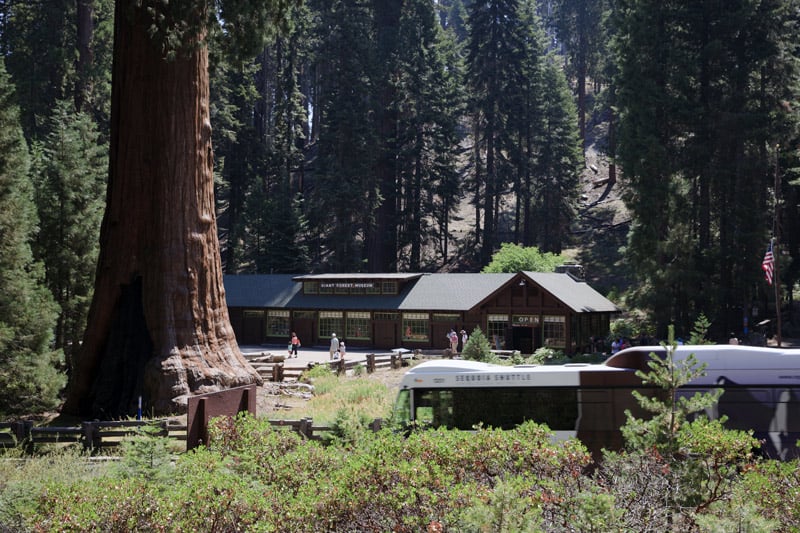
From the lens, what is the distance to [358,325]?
1778 inches

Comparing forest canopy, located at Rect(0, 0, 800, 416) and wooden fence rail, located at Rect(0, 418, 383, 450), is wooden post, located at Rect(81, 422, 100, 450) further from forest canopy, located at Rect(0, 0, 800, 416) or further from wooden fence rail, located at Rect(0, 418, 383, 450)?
forest canopy, located at Rect(0, 0, 800, 416)

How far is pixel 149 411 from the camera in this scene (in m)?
17.3

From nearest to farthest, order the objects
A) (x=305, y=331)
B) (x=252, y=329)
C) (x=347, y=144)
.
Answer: (x=305, y=331) → (x=252, y=329) → (x=347, y=144)

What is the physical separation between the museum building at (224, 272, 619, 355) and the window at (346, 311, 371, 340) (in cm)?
7

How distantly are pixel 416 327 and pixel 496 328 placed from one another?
213 inches

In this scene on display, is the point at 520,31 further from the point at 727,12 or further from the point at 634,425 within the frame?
the point at 634,425

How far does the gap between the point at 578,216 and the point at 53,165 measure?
57.6m

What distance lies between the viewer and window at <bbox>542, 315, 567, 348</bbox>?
126ft

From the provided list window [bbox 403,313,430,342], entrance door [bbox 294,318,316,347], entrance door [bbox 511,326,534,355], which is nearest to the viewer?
entrance door [bbox 511,326,534,355]

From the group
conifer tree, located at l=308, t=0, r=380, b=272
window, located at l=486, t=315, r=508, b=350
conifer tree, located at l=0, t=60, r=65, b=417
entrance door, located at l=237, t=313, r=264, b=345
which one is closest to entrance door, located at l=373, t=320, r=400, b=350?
window, located at l=486, t=315, r=508, b=350

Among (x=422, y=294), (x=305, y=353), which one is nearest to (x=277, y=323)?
(x=305, y=353)

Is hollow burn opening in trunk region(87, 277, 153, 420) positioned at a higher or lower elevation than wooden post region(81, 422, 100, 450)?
higher

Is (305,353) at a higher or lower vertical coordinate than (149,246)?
lower

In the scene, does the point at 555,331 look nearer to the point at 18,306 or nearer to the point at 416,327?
the point at 416,327
